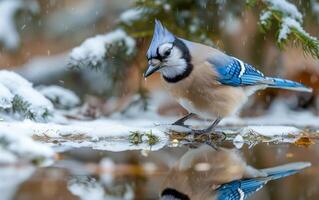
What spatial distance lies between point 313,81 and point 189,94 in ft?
6.56

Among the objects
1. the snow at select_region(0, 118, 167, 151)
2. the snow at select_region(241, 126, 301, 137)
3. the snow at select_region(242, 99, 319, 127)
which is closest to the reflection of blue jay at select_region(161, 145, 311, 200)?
the snow at select_region(0, 118, 167, 151)

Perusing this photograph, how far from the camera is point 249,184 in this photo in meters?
2.45

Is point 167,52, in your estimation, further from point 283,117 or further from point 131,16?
point 283,117

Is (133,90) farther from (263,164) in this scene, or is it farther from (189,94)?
(263,164)

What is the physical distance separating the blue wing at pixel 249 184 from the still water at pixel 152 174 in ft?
0.10

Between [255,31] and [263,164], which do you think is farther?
[255,31]

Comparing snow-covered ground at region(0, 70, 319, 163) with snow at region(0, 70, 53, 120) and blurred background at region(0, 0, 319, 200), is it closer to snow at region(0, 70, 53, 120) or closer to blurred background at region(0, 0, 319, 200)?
snow at region(0, 70, 53, 120)

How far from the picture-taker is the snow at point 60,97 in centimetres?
430

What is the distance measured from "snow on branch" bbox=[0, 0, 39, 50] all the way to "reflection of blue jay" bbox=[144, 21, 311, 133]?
6.04ft

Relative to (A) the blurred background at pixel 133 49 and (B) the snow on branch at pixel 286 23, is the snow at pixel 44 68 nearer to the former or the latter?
(A) the blurred background at pixel 133 49

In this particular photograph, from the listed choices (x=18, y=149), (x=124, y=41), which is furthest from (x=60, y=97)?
(x=18, y=149)

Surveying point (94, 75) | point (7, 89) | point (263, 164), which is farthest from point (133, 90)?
point (263, 164)

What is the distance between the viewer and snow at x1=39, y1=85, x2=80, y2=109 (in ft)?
14.1

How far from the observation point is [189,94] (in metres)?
3.46
